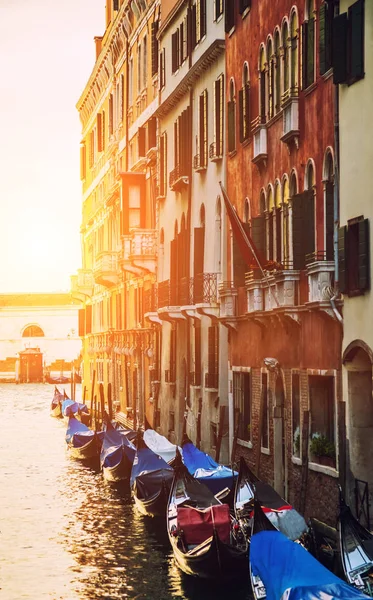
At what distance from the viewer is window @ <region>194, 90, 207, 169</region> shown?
95.0ft

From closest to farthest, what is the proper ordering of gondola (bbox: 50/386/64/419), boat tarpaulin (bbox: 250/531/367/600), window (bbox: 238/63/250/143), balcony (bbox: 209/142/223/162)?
boat tarpaulin (bbox: 250/531/367/600) < window (bbox: 238/63/250/143) < balcony (bbox: 209/142/223/162) < gondola (bbox: 50/386/64/419)

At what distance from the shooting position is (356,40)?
679 inches

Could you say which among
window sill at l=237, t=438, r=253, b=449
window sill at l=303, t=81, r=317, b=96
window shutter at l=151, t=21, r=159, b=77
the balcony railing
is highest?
window shutter at l=151, t=21, r=159, b=77

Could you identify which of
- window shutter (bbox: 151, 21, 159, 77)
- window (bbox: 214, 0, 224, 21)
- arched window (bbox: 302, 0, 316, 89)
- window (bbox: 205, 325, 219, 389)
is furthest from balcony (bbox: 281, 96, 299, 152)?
window shutter (bbox: 151, 21, 159, 77)

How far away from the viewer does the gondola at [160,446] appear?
28.2 m

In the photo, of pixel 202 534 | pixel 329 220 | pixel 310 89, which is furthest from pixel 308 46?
pixel 202 534

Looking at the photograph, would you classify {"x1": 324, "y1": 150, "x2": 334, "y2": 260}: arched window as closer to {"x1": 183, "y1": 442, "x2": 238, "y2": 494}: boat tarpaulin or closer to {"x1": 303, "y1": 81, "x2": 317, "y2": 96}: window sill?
{"x1": 303, "y1": 81, "x2": 317, "y2": 96}: window sill

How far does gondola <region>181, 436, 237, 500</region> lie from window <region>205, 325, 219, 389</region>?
377 centimetres

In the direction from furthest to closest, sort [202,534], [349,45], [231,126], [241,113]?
[231,126]
[241,113]
[202,534]
[349,45]

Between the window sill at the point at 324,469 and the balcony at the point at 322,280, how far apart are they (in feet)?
7.93

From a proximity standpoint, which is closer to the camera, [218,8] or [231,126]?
[231,126]

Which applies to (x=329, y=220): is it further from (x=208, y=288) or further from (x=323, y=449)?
(x=208, y=288)

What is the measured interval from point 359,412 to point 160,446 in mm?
11367

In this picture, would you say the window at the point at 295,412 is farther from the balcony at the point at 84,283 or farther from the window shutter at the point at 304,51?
the balcony at the point at 84,283
